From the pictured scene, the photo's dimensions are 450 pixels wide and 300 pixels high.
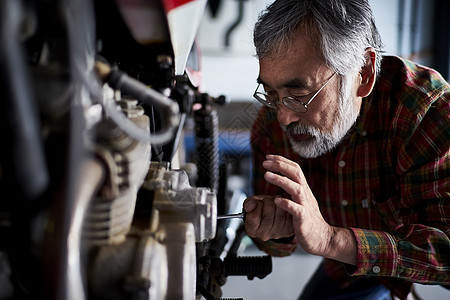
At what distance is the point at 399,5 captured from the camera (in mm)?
3363

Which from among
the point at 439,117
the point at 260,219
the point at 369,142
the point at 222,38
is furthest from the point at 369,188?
the point at 222,38

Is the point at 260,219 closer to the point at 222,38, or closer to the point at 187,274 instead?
the point at 187,274

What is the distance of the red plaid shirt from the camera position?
84 centimetres

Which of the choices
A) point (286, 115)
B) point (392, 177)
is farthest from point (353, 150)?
point (286, 115)

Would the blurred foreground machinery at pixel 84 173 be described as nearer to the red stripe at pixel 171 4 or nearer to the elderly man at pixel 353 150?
the red stripe at pixel 171 4

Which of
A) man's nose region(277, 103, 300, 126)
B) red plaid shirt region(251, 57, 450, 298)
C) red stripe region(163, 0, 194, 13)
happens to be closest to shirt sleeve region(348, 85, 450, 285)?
red plaid shirt region(251, 57, 450, 298)

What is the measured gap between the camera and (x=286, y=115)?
91 centimetres

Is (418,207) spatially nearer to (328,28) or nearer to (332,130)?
(332,130)

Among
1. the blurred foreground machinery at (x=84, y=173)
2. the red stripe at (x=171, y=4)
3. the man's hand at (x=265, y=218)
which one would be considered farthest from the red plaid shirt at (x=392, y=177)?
the red stripe at (x=171, y=4)

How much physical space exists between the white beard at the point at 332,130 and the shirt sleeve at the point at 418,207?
0.10 m

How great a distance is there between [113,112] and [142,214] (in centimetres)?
23

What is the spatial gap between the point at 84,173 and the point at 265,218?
46 centimetres

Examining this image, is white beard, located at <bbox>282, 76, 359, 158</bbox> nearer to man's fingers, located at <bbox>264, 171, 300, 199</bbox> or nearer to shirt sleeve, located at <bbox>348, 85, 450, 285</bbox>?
shirt sleeve, located at <bbox>348, 85, 450, 285</bbox>

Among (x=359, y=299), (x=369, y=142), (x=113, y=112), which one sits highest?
(x=113, y=112)
